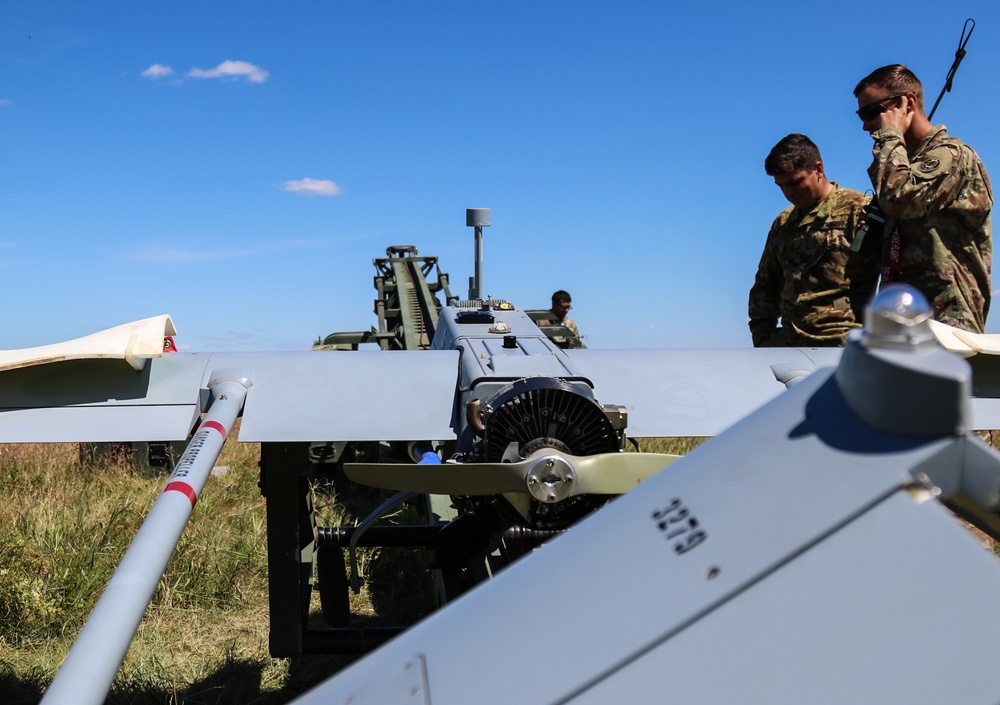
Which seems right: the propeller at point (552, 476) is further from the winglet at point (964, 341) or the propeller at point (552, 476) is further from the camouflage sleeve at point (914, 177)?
the camouflage sleeve at point (914, 177)

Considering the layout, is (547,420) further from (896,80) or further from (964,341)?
(896,80)

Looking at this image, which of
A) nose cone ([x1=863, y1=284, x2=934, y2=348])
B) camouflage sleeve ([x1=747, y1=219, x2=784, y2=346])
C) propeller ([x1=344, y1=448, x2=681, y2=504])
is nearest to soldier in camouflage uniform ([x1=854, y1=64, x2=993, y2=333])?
camouflage sleeve ([x1=747, y1=219, x2=784, y2=346])

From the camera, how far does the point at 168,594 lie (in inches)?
223

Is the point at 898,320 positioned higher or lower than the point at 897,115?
lower

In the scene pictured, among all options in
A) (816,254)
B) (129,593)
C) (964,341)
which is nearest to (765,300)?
(816,254)

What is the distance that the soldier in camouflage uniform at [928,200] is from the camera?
460 cm

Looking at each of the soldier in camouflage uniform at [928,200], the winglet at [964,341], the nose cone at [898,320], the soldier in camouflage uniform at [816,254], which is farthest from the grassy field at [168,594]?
the nose cone at [898,320]

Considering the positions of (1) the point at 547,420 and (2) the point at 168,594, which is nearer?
(1) the point at 547,420

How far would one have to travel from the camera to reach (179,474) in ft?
9.18

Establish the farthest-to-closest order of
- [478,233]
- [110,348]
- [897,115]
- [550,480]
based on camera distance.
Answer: [478,233]
[897,115]
[110,348]
[550,480]

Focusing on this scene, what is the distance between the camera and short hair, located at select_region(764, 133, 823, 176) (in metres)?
5.46

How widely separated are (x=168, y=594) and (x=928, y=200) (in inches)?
188

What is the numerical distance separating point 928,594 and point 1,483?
800cm

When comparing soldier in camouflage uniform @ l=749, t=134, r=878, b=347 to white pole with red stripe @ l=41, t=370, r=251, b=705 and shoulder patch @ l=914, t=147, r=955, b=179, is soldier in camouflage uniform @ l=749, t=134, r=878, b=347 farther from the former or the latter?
white pole with red stripe @ l=41, t=370, r=251, b=705
